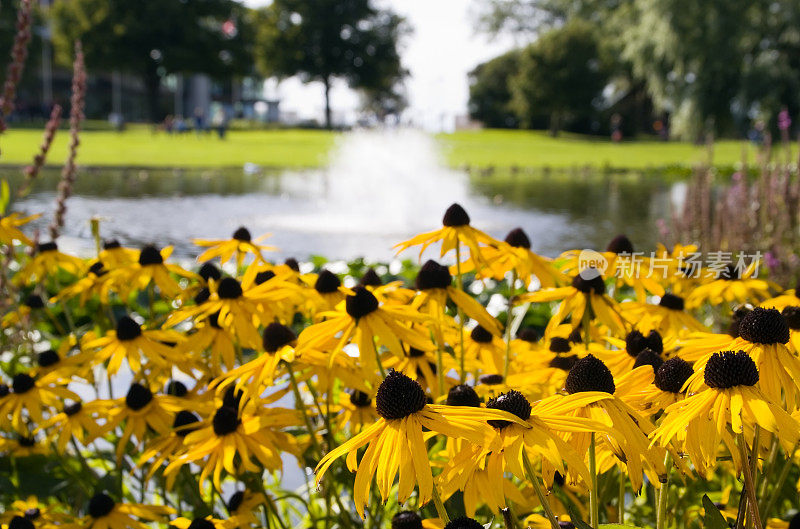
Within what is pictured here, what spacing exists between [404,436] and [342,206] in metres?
9.30

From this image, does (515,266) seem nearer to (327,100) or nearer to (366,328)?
(366,328)

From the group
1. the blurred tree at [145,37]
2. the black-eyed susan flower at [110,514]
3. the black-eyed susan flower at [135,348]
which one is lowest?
the black-eyed susan flower at [110,514]

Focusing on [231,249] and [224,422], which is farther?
[231,249]

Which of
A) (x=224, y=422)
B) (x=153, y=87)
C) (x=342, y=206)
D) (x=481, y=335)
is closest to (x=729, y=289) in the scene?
(x=481, y=335)

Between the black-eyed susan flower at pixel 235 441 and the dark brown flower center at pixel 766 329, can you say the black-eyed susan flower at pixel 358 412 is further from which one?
the dark brown flower center at pixel 766 329

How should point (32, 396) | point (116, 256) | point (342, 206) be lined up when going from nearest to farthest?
1. point (32, 396)
2. point (116, 256)
3. point (342, 206)

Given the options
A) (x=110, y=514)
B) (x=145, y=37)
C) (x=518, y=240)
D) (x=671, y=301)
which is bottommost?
(x=110, y=514)

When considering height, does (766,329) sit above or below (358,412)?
above

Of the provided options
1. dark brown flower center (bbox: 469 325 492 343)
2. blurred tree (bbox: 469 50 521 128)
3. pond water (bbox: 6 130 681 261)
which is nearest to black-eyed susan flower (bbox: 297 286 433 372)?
dark brown flower center (bbox: 469 325 492 343)

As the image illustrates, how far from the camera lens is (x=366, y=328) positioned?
137cm

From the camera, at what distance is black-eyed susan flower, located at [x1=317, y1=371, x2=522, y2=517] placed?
0.90 metres

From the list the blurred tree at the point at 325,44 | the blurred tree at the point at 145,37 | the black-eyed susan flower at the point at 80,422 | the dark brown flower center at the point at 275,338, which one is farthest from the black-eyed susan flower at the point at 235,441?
the blurred tree at the point at 325,44

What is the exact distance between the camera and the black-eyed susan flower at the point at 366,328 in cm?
134

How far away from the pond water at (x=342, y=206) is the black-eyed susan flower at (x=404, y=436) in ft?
10.0
